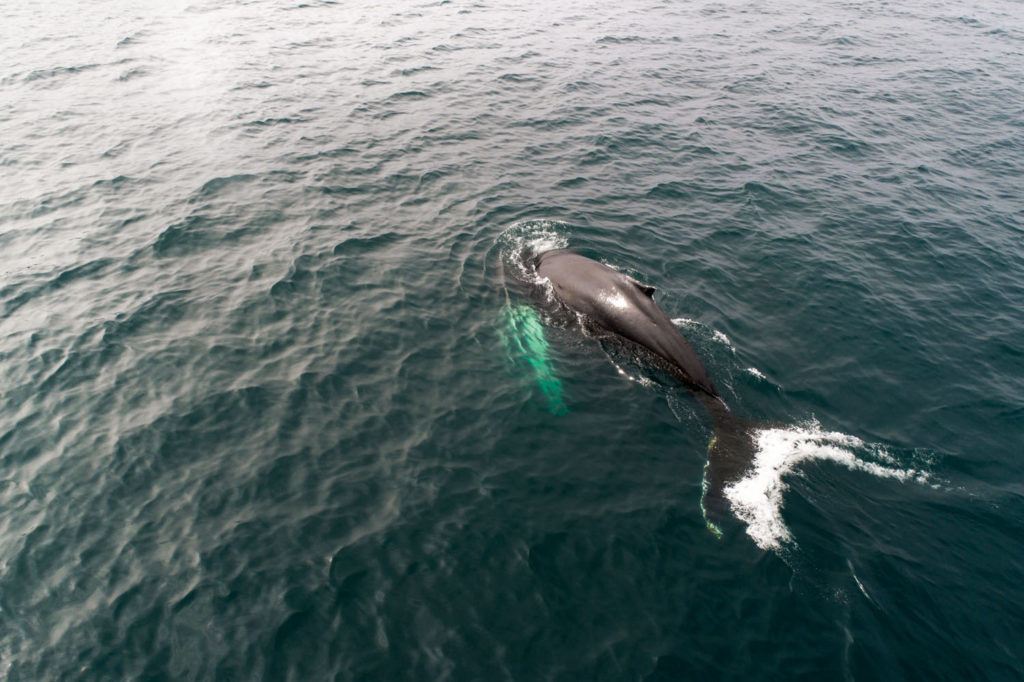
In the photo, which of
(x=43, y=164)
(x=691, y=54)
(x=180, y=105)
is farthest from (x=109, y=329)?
(x=691, y=54)

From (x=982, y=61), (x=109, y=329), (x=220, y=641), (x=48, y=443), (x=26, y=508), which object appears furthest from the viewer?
(x=982, y=61)

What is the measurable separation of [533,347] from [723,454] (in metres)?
6.77

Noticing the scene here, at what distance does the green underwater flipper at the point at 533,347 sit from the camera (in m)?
16.2

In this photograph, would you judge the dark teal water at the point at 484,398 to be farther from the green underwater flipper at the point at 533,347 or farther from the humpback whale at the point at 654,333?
the humpback whale at the point at 654,333

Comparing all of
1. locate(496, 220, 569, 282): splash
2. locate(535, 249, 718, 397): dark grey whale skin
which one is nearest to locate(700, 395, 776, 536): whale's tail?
locate(535, 249, 718, 397): dark grey whale skin

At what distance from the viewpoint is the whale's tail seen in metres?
13.1

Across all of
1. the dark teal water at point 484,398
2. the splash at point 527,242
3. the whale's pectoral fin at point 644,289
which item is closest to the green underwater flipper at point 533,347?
the dark teal water at point 484,398

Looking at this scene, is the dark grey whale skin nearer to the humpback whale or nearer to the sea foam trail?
the humpback whale

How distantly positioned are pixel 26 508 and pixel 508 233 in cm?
1808

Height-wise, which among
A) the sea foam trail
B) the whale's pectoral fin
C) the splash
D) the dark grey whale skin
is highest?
the whale's pectoral fin

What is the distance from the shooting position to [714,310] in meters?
19.6

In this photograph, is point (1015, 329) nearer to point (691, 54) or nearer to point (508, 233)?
point (508, 233)

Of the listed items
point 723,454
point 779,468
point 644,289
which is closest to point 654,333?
point 644,289

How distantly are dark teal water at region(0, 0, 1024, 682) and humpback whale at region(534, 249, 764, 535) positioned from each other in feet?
1.73
